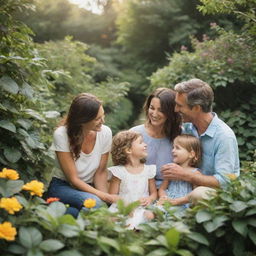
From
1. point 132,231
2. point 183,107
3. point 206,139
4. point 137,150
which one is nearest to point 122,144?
point 137,150

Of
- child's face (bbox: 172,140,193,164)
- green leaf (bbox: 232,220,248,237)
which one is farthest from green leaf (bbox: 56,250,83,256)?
child's face (bbox: 172,140,193,164)

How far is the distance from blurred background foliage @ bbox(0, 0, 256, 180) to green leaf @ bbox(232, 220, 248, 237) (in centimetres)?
156

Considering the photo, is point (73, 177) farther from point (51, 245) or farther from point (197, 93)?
point (51, 245)

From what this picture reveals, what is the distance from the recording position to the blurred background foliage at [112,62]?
125 inches

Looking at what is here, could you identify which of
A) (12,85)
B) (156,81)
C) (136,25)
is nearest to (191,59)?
(156,81)

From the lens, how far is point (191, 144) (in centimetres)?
338

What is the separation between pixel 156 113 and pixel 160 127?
7.5 inches

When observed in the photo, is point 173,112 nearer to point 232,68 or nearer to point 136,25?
point 232,68

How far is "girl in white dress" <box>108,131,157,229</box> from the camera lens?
3.44 metres

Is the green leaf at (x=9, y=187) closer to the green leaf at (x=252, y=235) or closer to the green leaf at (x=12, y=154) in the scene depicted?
the green leaf at (x=12, y=154)

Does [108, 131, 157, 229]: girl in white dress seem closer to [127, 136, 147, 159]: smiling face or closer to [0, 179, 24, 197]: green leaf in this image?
[127, 136, 147, 159]: smiling face

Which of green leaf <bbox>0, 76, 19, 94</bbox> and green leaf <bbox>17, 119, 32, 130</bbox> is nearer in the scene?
green leaf <bbox>0, 76, 19, 94</bbox>

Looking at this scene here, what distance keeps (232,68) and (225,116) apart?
778 millimetres

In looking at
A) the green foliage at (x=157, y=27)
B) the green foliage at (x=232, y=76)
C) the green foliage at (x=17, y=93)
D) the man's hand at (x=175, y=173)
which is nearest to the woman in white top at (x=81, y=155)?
the green foliage at (x=17, y=93)
